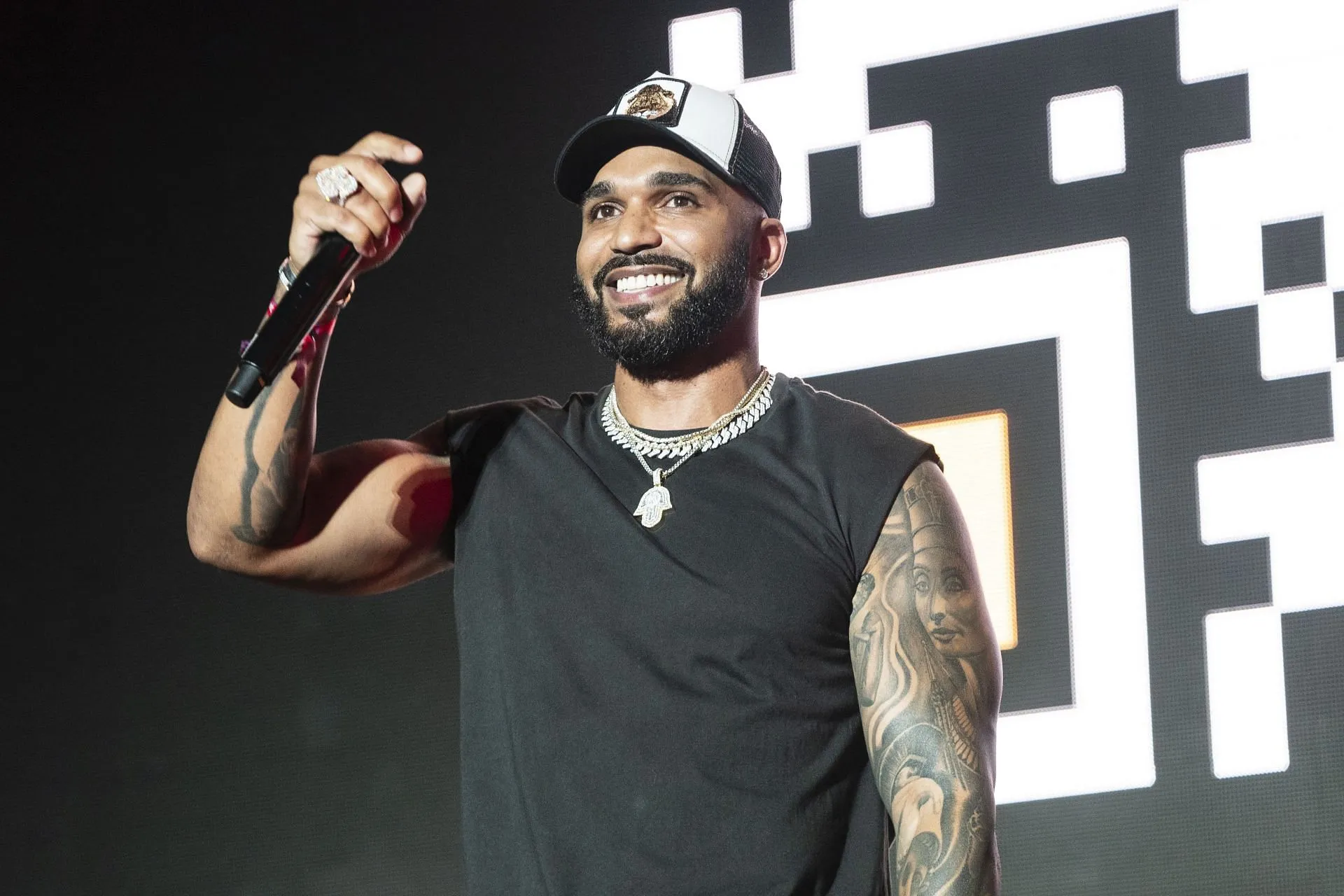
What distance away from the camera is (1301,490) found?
2193 millimetres

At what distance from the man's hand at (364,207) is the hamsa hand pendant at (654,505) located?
0.38 metres

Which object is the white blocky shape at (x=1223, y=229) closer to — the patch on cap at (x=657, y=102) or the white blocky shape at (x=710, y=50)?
the white blocky shape at (x=710, y=50)

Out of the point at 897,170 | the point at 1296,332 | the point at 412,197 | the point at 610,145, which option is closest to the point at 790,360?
the point at 897,170

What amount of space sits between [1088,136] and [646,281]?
0.98m

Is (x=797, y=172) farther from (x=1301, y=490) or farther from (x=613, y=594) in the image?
(x=613, y=594)

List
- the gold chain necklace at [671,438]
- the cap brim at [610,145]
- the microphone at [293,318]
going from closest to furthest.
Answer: the microphone at [293,318]
the gold chain necklace at [671,438]
the cap brim at [610,145]

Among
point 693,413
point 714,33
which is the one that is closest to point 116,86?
point 714,33

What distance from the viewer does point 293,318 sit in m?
1.25

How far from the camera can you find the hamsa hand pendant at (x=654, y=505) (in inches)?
61.0

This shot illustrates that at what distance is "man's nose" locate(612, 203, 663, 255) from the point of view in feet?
5.35

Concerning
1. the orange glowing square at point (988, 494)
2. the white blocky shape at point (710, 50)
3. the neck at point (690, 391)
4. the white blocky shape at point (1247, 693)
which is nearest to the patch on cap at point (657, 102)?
the neck at point (690, 391)

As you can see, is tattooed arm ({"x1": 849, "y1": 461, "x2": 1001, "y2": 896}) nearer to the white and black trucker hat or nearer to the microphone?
the white and black trucker hat

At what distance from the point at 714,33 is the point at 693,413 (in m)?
1.16

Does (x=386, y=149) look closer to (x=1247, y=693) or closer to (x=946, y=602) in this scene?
(x=946, y=602)
